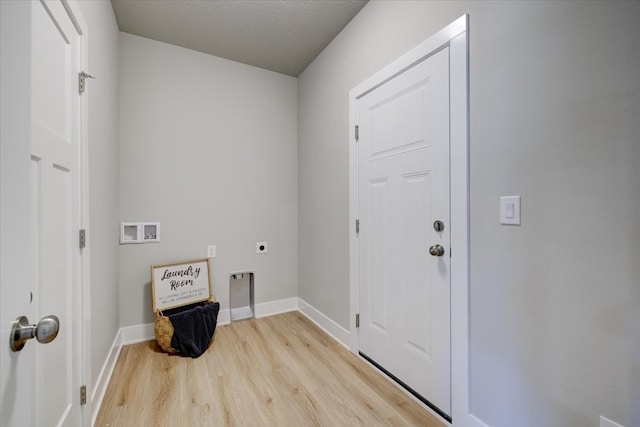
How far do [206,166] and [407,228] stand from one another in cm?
196

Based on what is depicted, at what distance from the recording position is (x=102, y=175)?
177 cm

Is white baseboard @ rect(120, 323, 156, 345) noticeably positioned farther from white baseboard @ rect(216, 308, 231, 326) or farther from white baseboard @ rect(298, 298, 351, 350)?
white baseboard @ rect(298, 298, 351, 350)

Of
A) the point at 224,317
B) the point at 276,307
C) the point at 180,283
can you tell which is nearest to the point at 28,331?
the point at 180,283

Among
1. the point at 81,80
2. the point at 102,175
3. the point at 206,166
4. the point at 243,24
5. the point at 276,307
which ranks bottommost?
the point at 276,307

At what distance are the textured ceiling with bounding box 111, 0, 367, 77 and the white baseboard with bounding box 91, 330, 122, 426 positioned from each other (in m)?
2.47

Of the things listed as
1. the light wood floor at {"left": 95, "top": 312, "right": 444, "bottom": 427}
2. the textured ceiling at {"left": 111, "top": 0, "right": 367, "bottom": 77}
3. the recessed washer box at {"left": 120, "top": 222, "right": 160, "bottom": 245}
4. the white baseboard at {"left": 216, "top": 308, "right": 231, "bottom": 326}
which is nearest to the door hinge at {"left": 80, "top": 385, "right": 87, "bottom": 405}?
the light wood floor at {"left": 95, "top": 312, "right": 444, "bottom": 427}

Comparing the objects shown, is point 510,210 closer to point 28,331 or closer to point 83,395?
point 28,331

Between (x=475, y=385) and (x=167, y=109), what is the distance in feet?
9.81

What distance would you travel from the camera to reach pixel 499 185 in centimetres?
124

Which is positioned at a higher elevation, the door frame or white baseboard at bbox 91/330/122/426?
the door frame

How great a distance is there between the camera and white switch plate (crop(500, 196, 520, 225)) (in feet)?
3.87

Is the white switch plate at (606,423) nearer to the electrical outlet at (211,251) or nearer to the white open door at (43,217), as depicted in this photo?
the white open door at (43,217)

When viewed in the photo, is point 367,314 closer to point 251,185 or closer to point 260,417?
point 260,417

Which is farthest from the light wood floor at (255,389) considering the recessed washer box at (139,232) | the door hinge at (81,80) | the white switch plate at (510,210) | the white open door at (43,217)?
the door hinge at (81,80)
